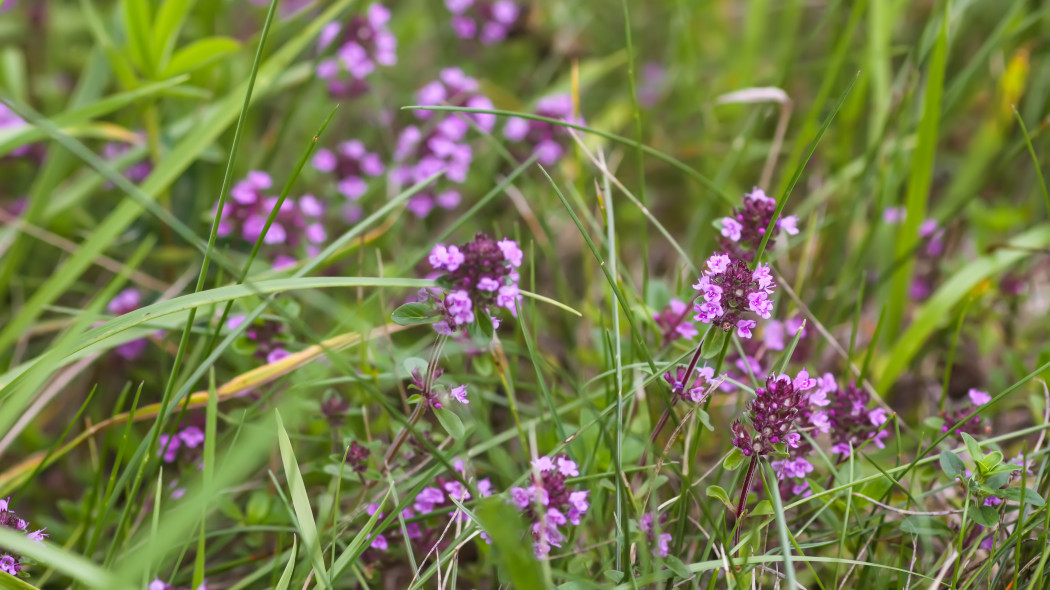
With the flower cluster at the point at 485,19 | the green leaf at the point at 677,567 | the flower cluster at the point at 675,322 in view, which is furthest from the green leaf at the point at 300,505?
the flower cluster at the point at 485,19

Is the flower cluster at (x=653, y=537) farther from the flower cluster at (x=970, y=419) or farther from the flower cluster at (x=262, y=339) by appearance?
the flower cluster at (x=262, y=339)

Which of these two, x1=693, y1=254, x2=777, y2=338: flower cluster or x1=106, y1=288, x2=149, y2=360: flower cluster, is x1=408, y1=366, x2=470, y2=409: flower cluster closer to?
x1=693, y1=254, x2=777, y2=338: flower cluster

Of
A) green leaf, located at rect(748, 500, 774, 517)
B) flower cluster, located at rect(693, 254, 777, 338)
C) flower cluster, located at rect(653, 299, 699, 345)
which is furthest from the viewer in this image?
flower cluster, located at rect(653, 299, 699, 345)

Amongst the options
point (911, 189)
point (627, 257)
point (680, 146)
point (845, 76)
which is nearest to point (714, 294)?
point (911, 189)

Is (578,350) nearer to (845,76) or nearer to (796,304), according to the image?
(796,304)

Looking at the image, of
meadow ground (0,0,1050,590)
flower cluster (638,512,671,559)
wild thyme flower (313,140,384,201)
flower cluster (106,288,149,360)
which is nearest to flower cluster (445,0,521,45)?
meadow ground (0,0,1050,590)
